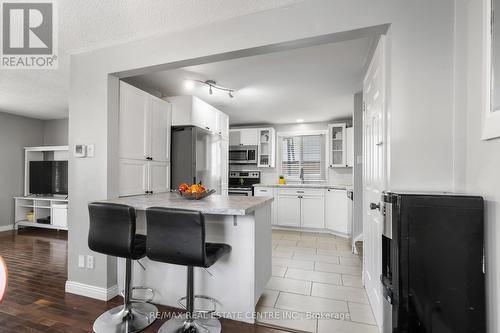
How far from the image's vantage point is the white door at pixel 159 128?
3.06 metres

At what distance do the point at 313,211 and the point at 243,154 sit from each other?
209cm

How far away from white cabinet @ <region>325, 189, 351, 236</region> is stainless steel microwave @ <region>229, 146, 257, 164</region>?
6.21 feet

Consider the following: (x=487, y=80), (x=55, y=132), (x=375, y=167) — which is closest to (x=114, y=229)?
(x=375, y=167)

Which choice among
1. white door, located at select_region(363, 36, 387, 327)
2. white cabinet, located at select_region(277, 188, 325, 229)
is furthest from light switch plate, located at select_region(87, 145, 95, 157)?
white cabinet, located at select_region(277, 188, 325, 229)

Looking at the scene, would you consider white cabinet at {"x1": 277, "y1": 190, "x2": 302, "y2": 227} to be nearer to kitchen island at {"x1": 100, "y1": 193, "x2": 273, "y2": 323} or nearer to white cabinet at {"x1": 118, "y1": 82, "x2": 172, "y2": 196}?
white cabinet at {"x1": 118, "y1": 82, "x2": 172, "y2": 196}

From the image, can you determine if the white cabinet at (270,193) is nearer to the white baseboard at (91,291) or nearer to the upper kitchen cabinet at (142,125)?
the upper kitchen cabinet at (142,125)

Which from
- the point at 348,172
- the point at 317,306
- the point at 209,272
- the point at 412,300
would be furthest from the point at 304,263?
the point at 348,172

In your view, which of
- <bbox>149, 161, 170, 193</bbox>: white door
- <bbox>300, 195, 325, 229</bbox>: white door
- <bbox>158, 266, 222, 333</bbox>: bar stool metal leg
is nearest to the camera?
<bbox>158, 266, 222, 333</bbox>: bar stool metal leg

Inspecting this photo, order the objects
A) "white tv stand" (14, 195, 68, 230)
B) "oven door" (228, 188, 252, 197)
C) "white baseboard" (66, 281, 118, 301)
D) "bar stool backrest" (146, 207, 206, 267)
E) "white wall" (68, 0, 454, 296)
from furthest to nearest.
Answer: "oven door" (228, 188, 252, 197) < "white tv stand" (14, 195, 68, 230) < "white baseboard" (66, 281, 118, 301) < "bar stool backrest" (146, 207, 206, 267) < "white wall" (68, 0, 454, 296)

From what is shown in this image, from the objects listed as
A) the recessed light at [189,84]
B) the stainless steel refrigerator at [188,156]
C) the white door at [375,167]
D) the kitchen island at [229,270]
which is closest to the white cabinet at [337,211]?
the white door at [375,167]

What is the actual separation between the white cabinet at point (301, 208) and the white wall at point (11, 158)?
19.0ft

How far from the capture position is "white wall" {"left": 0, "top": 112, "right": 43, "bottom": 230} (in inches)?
197

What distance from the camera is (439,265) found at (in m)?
1.15

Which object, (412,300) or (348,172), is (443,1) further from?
(348,172)
